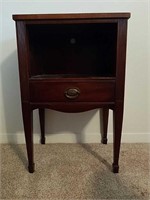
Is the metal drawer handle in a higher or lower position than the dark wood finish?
lower

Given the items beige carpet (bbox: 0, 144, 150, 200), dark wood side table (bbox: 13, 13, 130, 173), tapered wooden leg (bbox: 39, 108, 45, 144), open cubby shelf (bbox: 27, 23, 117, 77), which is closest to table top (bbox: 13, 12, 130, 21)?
dark wood side table (bbox: 13, 13, 130, 173)

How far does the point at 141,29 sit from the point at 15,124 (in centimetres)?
96

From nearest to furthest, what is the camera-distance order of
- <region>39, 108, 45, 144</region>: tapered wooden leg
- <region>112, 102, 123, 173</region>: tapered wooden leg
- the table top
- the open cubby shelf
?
the table top → <region>112, 102, 123, 173</region>: tapered wooden leg → the open cubby shelf → <region>39, 108, 45, 144</region>: tapered wooden leg

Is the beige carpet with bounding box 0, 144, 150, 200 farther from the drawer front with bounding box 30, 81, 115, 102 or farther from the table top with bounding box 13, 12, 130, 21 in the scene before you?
the table top with bounding box 13, 12, 130, 21

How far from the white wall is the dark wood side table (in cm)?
18

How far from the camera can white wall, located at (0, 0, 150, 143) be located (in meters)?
1.11

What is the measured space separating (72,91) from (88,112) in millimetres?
433

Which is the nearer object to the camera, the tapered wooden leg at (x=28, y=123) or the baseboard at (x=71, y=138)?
the tapered wooden leg at (x=28, y=123)

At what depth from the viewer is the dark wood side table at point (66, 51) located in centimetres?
78

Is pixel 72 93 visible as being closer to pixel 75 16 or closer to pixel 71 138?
pixel 75 16

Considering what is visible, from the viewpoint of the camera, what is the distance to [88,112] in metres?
1.26

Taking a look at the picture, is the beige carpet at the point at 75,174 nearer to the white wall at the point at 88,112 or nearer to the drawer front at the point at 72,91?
the white wall at the point at 88,112

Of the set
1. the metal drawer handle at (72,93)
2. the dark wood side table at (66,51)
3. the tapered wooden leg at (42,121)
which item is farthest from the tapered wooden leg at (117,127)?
the tapered wooden leg at (42,121)

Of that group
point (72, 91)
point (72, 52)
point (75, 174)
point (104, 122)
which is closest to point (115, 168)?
point (75, 174)
